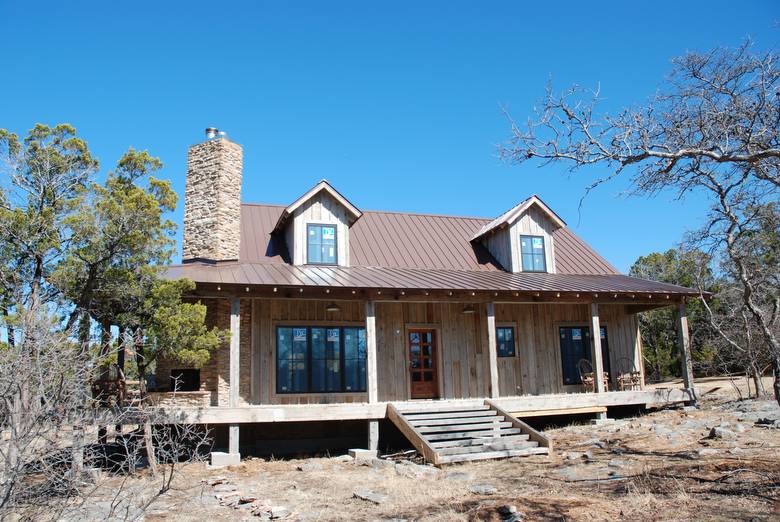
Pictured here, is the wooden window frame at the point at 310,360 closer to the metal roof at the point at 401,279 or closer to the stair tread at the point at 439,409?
the metal roof at the point at 401,279

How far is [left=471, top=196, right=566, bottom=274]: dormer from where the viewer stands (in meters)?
20.0

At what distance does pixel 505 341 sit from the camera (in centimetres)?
1894

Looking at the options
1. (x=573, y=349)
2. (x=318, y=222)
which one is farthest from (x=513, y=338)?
(x=318, y=222)

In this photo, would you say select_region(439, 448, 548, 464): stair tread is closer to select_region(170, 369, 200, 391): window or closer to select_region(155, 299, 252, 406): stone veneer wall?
select_region(155, 299, 252, 406): stone veneer wall

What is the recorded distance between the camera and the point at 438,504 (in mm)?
9719

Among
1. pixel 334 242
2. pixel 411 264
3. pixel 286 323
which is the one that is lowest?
pixel 286 323

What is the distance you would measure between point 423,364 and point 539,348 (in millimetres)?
3601

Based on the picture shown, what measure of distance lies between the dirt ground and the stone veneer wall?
1854 millimetres

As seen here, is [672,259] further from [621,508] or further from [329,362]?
[621,508]

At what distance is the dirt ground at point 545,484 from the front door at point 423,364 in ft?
12.6

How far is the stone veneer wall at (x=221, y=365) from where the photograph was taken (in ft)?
51.4

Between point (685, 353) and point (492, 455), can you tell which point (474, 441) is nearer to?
point (492, 455)

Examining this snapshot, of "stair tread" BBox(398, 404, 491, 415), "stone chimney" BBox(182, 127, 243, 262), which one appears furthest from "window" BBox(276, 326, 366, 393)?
"stone chimney" BBox(182, 127, 243, 262)

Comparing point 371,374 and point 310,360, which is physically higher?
point 310,360
